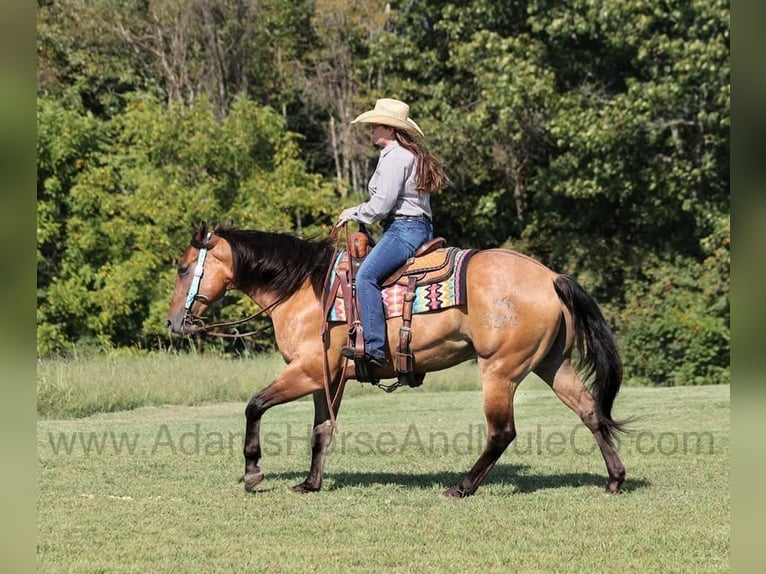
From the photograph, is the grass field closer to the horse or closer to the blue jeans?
the horse

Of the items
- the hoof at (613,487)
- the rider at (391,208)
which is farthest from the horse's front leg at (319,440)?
the hoof at (613,487)

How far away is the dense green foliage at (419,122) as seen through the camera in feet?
75.7

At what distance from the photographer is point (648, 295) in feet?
80.2

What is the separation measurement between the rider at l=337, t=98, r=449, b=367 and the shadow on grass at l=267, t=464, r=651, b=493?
4.02 feet

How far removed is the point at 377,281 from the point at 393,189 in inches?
27.2

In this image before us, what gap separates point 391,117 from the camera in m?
7.46

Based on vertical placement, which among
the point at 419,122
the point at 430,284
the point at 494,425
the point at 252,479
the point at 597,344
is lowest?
the point at 252,479

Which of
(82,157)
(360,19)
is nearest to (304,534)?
(82,157)

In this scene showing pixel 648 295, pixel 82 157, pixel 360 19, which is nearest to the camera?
pixel 648 295

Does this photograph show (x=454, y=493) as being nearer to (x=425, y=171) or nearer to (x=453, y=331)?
(x=453, y=331)

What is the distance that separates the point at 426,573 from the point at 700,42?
729 inches

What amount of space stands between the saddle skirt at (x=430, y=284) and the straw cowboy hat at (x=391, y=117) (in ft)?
3.24

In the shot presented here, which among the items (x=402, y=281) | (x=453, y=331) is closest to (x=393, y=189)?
(x=402, y=281)
